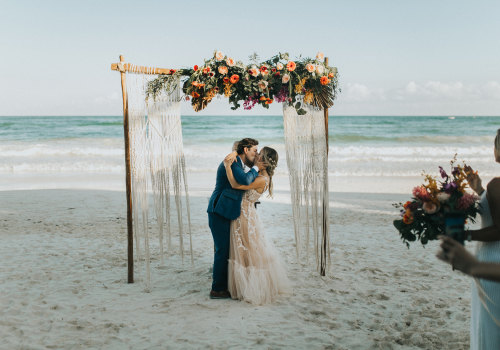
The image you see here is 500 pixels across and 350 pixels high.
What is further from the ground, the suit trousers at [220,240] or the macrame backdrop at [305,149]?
the macrame backdrop at [305,149]

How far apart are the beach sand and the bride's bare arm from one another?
1.32 metres

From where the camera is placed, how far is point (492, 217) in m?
2.45

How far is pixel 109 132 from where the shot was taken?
3291 cm

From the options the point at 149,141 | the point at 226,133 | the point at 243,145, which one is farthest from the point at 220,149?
the point at 243,145

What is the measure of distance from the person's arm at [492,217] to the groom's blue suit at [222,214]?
8.59 ft

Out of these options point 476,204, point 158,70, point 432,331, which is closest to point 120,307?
point 158,70

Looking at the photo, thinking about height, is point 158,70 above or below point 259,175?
above

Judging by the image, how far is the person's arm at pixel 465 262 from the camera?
1987mm

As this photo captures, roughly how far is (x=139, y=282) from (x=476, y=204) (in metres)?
4.19

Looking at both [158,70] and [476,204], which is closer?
[476,204]

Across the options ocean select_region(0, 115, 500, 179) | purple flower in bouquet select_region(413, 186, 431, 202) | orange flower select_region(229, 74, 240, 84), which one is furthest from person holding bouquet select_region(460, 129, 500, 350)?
ocean select_region(0, 115, 500, 179)

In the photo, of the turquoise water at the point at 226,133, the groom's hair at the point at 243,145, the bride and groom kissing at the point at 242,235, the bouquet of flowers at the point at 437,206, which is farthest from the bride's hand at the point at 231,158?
the turquoise water at the point at 226,133

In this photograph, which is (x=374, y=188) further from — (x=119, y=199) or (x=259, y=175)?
(x=259, y=175)

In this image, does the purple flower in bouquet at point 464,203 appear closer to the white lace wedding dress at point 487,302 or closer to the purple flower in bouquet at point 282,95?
the white lace wedding dress at point 487,302
